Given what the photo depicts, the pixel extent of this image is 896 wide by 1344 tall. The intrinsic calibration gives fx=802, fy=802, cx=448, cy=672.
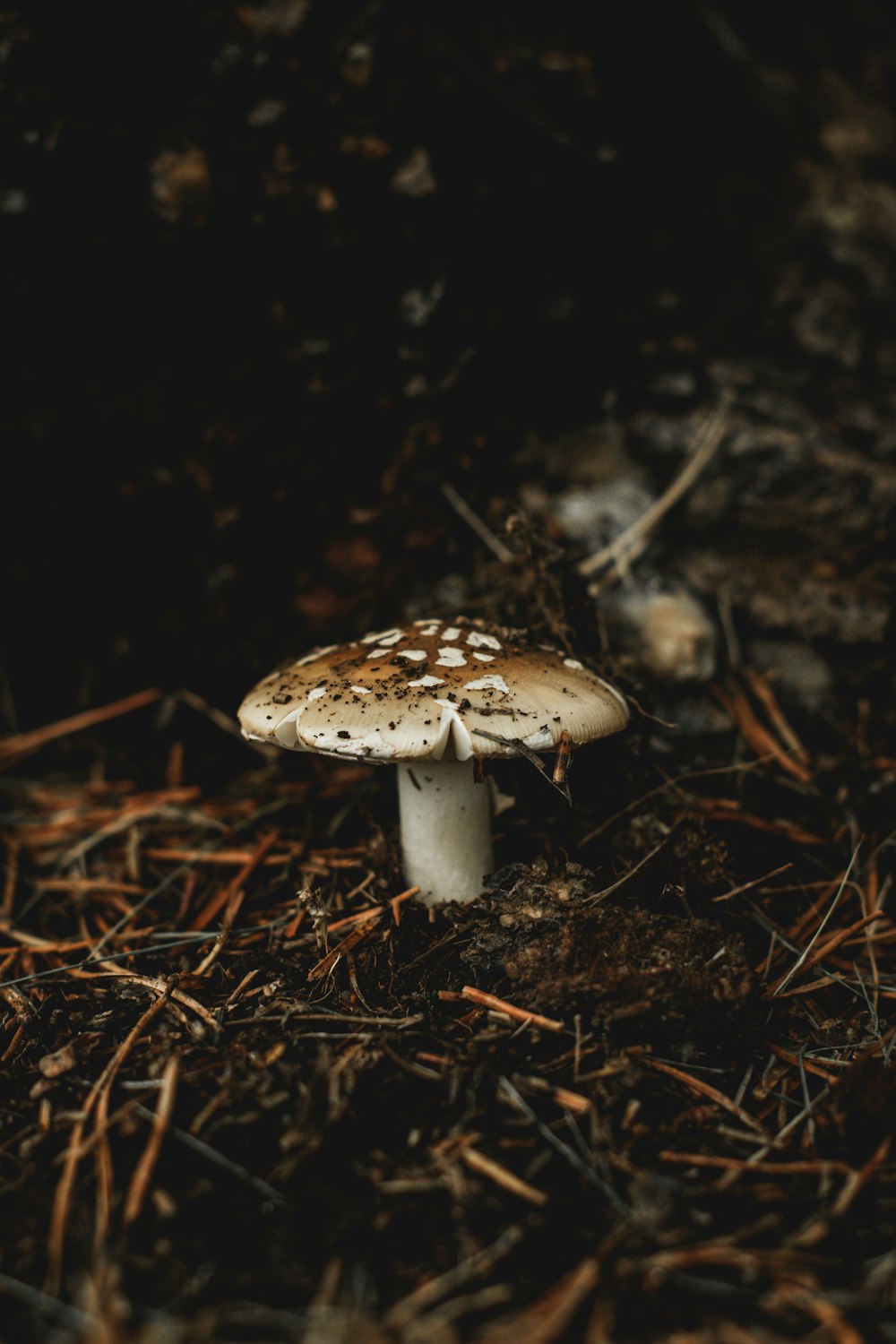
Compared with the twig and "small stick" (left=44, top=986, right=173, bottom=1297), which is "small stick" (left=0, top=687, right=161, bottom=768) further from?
the twig

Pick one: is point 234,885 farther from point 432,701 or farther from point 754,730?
point 754,730

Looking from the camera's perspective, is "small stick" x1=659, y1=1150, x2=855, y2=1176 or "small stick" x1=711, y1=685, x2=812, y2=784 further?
"small stick" x1=711, y1=685, x2=812, y2=784

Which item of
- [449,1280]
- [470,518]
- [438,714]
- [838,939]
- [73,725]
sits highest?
[438,714]

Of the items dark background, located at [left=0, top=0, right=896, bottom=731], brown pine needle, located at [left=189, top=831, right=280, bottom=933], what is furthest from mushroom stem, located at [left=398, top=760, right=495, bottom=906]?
dark background, located at [left=0, top=0, right=896, bottom=731]

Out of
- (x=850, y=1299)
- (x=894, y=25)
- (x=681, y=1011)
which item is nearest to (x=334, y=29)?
(x=894, y=25)

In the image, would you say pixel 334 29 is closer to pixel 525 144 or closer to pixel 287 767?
pixel 525 144

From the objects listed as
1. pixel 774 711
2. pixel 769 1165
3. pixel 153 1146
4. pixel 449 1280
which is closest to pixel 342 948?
pixel 153 1146
